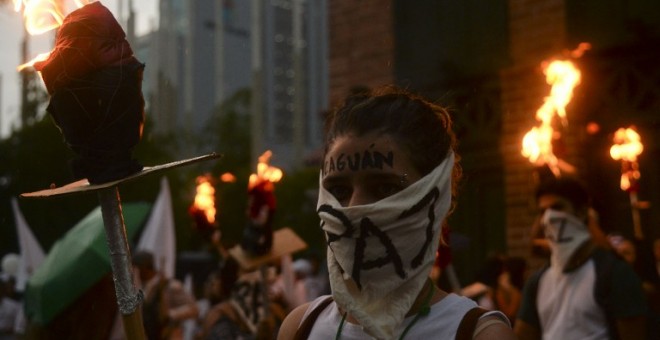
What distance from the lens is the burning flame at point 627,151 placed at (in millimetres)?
8188

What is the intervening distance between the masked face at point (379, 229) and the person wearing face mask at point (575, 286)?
9.41ft

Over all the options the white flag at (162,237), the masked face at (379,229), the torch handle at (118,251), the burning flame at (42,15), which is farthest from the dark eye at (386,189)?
the white flag at (162,237)

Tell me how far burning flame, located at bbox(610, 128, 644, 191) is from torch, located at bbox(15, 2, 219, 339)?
245 inches

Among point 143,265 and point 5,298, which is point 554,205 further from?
point 5,298

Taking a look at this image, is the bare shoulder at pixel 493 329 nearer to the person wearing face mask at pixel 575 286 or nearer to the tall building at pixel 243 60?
the person wearing face mask at pixel 575 286

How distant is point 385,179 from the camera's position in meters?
2.50

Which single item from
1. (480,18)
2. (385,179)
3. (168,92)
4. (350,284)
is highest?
(168,92)

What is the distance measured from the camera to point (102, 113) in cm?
242

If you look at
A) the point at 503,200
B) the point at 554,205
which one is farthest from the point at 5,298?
the point at 554,205

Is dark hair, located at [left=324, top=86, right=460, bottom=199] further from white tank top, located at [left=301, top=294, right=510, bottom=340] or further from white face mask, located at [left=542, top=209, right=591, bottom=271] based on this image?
white face mask, located at [left=542, top=209, right=591, bottom=271]

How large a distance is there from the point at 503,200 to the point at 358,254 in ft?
26.7

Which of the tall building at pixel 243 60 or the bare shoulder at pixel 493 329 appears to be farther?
the tall building at pixel 243 60

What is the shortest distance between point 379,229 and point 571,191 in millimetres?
3666

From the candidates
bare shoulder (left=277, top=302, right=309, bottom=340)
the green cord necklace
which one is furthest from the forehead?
bare shoulder (left=277, top=302, right=309, bottom=340)
